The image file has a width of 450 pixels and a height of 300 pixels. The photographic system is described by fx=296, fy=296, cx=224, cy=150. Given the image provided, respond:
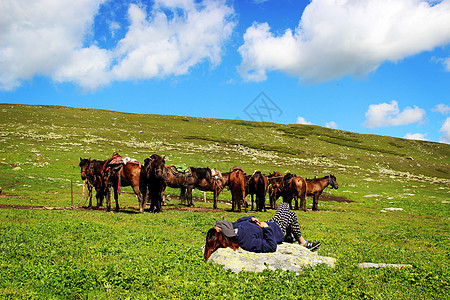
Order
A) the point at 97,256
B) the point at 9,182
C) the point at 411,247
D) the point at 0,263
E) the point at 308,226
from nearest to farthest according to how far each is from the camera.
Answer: the point at 0,263
the point at 97,256
the point at 411,247
the point at 308,226
the point at 9,182

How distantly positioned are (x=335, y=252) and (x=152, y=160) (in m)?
12.4

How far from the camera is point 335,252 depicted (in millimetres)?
10039

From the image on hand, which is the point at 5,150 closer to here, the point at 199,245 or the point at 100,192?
the point at 100,192

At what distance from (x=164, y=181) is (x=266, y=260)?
1249 centimetres

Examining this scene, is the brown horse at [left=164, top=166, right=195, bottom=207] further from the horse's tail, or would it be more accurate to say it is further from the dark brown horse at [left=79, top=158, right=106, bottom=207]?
the horse's tail

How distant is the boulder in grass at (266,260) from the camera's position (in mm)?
7777

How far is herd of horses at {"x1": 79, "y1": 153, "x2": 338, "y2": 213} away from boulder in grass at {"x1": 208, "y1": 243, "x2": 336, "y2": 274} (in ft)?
36.3

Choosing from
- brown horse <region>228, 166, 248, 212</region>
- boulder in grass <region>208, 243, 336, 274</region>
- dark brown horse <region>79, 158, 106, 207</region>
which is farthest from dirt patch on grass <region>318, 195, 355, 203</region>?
boulder in grass <region>208, 243, 336, 274</region>

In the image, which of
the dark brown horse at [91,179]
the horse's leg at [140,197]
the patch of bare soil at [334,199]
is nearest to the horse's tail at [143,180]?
the horse's leg at [140,197]

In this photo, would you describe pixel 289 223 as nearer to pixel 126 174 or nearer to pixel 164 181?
pixel 164 181

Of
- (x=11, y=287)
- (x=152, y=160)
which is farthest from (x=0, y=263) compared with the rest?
(x=152, y=160)

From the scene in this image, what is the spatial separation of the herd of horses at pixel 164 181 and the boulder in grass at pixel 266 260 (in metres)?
11.1

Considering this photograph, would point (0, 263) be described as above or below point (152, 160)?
below

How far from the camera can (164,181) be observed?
63.9ft
